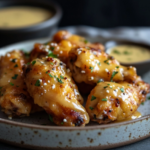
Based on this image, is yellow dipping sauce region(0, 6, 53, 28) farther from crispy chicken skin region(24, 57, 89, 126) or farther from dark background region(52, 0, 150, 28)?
crispy chicken skin region(24, 57, 89, 126)

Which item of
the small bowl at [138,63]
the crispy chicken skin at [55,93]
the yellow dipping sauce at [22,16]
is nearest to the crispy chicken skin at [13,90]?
the crispy chicken skin at [55,93]

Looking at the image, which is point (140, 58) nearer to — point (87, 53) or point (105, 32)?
point (87, 53)

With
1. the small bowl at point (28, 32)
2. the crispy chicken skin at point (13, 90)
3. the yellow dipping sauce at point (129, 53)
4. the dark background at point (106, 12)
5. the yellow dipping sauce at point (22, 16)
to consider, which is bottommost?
the dark background at point (106, 12)

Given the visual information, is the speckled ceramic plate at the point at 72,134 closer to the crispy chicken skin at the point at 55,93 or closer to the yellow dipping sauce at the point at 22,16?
the crispy chicken skin at the point at 55,93

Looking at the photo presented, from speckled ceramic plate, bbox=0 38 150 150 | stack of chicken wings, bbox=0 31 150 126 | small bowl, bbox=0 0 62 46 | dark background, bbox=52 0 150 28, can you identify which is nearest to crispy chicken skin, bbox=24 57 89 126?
stack of chicken wings, bbox=0 31 150 126

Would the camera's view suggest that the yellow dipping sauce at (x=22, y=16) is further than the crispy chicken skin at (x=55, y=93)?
Yes

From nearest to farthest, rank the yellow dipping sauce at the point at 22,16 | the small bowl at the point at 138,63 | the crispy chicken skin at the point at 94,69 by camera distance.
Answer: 1. the crispy chicken skin at the point at 94,69
2. the small bowl at the point at 138,63
3. the yellow dipping sauce at the point at 22,16

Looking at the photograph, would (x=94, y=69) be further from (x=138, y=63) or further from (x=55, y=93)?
(x=138, y=63)
